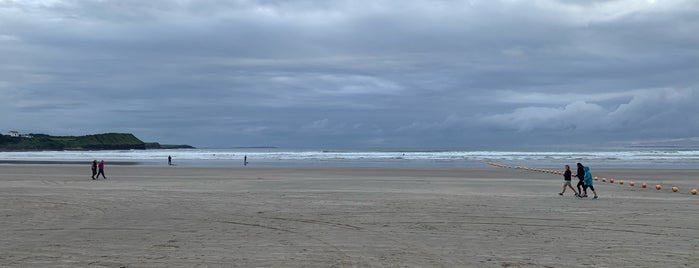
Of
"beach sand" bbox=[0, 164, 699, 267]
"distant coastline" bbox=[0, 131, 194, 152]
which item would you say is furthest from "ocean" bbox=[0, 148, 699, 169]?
"distant coastline" bbox=[0, 131, 194, 152]

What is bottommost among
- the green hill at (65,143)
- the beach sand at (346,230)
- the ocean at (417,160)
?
the beach sand at (346,230)

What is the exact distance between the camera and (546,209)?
52.5ft

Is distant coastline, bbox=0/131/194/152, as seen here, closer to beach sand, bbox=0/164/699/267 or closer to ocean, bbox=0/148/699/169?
ocean, bbox=0/148/699/169

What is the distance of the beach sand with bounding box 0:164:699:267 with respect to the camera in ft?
30.0

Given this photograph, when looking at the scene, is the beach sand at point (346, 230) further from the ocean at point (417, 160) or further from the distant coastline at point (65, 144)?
the distant coastline at point (65, 144)

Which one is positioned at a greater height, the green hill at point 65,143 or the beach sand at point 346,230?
the green hill at point 65,143

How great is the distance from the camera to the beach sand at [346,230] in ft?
30.0

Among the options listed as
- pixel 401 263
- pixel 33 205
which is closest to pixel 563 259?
pixel 401 263

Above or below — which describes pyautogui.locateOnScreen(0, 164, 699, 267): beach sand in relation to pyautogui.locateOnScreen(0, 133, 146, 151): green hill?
below

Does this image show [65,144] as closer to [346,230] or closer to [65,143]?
[65,143]

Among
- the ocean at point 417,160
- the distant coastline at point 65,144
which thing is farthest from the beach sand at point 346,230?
the distant coastline at point 65,144

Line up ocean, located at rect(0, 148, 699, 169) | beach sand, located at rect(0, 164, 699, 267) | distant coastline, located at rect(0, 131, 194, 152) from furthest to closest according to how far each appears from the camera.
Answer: distant coastline, located at rect(0, 131, 194, 152) → ocean, located at rect(0, 148, 699, 169) → beach sand, located at rect(0, 164, 699, 267)

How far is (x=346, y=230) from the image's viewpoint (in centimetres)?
1204

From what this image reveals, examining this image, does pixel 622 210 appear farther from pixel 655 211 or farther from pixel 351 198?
pixel 351 198
